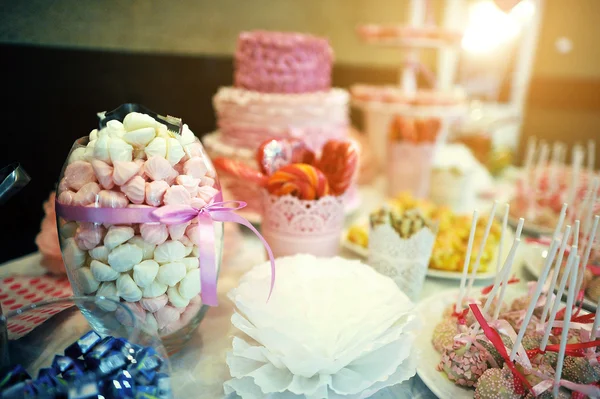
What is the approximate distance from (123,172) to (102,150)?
0.17 ft

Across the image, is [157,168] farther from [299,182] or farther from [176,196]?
[299,182]

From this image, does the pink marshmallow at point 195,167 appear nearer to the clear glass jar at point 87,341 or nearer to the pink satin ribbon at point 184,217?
the pink satin ribbon at point 184,217

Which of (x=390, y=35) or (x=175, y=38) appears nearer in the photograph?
(x=175, y=38)

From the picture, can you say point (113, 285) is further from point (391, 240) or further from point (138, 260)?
point (391, 240)

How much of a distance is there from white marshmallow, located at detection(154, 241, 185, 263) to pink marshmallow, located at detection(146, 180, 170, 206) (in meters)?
0.07

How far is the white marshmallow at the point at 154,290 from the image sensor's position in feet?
2.40

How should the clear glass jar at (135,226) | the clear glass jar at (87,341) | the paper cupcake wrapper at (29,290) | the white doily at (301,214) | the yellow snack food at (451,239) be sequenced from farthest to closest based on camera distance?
the yellow snack food at (451,239) < the white doily at (301,214) < the paper cupcake wrapper at (29,290) < the clear glass jar at (135,226) < the clear glass jar at (87,341)

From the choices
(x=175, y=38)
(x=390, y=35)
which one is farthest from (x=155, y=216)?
(x=390, y=35)

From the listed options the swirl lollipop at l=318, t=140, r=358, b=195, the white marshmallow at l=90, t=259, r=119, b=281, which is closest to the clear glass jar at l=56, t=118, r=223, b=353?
the white marshmallow at l=90, t=259, r=119, b=281

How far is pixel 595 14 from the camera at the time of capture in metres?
3.28

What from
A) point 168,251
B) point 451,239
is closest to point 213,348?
point 168,251

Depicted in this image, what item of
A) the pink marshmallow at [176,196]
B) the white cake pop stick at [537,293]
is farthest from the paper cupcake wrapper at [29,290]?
the white cake pop stick at [537,293]

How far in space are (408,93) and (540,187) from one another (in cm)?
71

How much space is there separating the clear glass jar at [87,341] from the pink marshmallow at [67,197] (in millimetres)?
151
